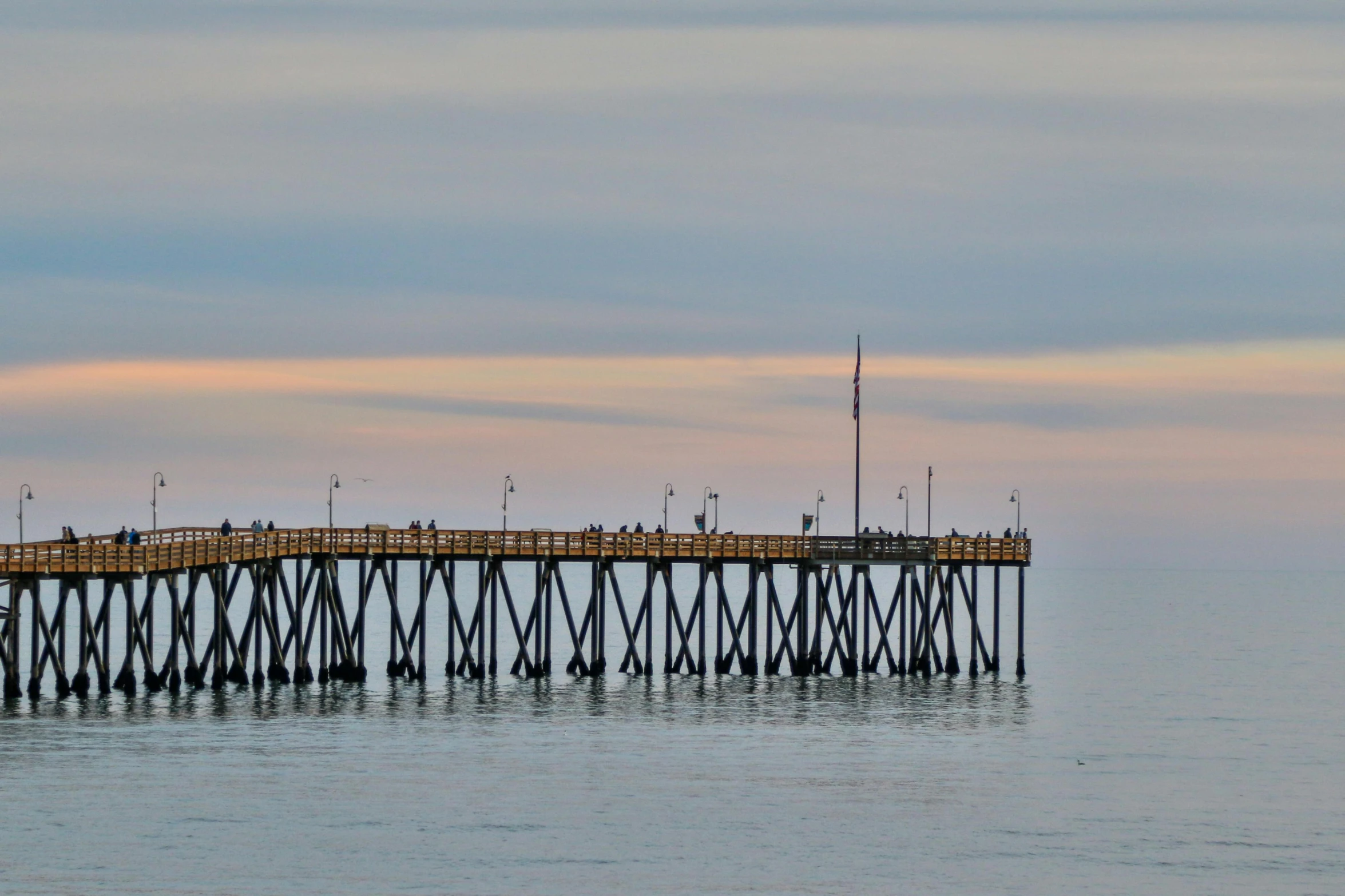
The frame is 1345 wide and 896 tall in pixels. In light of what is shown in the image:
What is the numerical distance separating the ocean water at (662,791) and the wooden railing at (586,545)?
16.5ft

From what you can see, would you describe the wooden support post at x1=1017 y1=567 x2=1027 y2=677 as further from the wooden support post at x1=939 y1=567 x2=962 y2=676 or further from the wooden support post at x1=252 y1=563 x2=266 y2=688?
the wooden support post at x1=252 y1=563 x2=266 y2=688

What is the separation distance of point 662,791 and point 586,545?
2593cm

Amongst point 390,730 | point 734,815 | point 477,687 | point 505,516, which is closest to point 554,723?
point 390,730

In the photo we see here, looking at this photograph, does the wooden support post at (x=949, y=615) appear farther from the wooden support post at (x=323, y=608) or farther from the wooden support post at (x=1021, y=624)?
the wooden support post at (x=323, y=608)

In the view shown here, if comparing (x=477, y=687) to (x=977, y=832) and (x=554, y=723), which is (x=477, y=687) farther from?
(x=977, y=832)

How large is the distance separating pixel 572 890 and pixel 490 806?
8760mm

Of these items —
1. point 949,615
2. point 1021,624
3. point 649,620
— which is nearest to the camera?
point 649,620

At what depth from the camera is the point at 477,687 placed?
7469 cm

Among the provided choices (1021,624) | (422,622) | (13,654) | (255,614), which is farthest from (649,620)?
(13,654)

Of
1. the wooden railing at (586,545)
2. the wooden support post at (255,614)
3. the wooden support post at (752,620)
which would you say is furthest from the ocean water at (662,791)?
the wooden railing at (586,545)

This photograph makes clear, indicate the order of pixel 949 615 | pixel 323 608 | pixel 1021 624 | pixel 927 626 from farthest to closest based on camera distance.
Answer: pixel 1021 624
pixel 949 615
pixel 927 626
pixel 323 608

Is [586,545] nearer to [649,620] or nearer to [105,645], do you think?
[649,620]

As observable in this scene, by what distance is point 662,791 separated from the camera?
5159 centimetres

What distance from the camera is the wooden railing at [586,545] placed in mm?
72750
